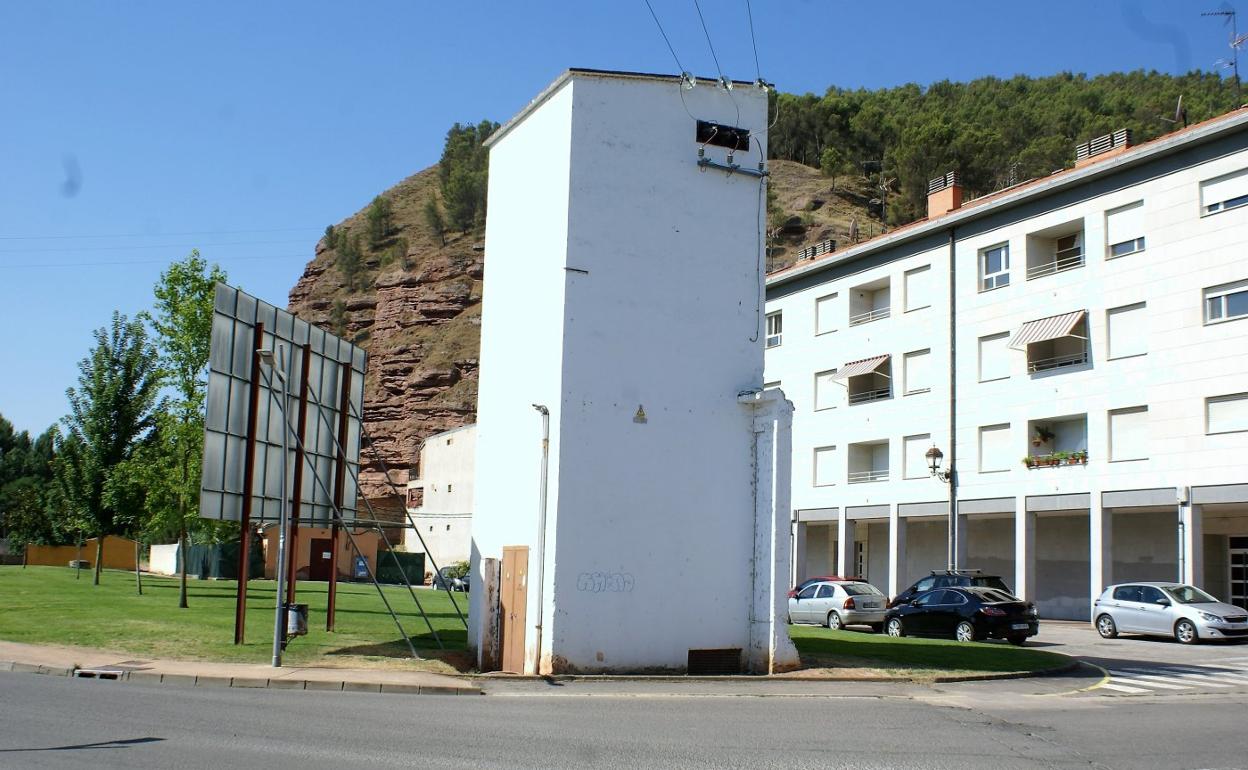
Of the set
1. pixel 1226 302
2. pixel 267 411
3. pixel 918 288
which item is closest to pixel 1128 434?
pixel 1226 302

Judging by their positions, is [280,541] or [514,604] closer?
[280,541]

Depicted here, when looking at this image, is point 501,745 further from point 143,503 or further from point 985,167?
point 985,167

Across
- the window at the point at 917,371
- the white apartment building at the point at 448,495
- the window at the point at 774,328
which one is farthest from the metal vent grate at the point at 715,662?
the white apartment building at the point at 448,495

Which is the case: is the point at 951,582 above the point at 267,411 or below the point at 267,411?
below

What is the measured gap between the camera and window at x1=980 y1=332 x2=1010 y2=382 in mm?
41344

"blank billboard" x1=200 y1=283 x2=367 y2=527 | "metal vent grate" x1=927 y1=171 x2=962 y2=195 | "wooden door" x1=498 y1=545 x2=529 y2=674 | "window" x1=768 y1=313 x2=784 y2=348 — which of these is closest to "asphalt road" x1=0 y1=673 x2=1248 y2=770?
"wooden door" x1=498 y1=545 x2=529 y2=674

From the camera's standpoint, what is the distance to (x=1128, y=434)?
119 feet

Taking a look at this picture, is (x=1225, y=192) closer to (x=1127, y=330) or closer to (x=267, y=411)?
(x=1127, y=330)

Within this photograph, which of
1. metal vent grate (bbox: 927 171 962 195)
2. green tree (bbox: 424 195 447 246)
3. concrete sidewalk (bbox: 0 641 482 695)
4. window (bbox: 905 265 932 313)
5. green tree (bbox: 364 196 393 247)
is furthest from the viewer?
green tree (bbox: 364 196 393 247)

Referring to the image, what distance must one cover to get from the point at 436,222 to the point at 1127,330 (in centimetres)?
9670

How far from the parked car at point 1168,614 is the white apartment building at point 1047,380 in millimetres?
4658

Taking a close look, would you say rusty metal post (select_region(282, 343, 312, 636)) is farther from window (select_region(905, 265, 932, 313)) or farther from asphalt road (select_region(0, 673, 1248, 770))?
window (select_region(905, 265, 932, 313))

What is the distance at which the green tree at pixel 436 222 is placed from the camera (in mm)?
123312

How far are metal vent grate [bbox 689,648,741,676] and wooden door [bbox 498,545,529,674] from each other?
2.88 meters
